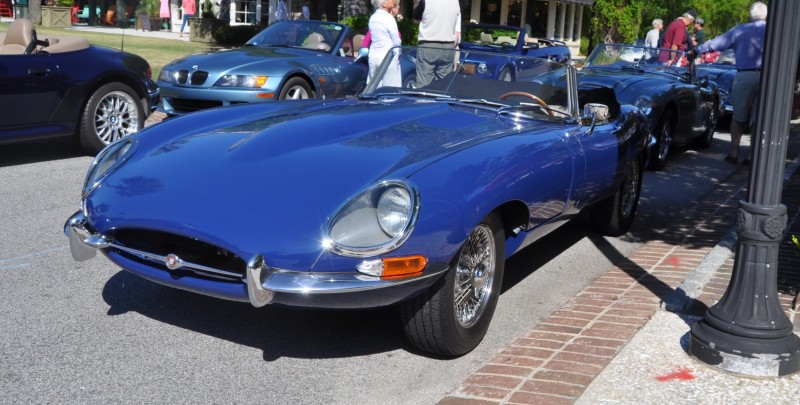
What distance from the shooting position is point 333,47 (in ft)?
39.4

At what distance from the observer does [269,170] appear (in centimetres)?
408

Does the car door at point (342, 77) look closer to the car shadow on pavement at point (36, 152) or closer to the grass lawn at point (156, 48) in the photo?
the car shadow on pavement at point (36, 152)

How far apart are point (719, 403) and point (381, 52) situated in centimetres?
828

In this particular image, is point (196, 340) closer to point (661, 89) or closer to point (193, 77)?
point (193, 77)

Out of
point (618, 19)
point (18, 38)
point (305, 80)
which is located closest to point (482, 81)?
point (18, 38)

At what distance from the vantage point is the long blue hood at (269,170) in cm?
373

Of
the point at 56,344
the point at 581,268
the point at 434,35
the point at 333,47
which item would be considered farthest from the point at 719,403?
the point at 333,47

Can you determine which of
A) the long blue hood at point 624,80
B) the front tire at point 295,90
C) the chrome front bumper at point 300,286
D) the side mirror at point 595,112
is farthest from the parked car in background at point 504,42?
the chrome front bumper at point 300,286

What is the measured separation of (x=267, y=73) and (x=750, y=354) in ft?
25.0

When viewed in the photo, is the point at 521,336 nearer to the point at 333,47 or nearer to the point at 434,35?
the point at 434,35

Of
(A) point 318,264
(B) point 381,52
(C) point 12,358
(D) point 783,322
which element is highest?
(B) point 381,52

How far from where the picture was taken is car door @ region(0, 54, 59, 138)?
8.00 metres

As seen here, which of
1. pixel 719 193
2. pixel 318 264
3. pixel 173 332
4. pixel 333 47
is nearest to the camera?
pixel 318 264

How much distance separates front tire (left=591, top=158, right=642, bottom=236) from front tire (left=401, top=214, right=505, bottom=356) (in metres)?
2.47
